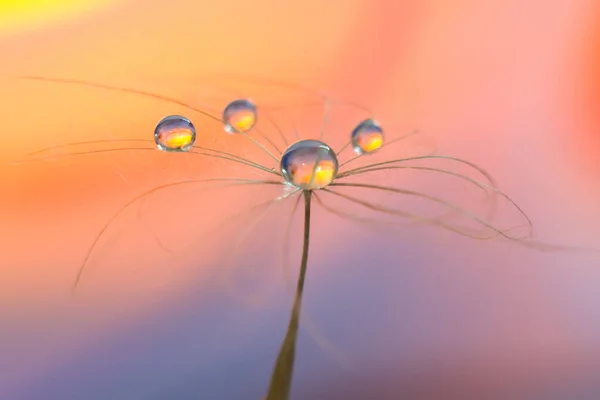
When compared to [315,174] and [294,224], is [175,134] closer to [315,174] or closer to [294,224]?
[315,174]

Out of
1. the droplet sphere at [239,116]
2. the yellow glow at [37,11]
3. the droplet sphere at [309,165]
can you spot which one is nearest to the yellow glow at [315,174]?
the droplet sphere at [309,165]

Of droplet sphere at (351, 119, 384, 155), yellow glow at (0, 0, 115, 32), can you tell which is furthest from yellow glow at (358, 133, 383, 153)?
yellow glow at (0, 0, 115, 32)

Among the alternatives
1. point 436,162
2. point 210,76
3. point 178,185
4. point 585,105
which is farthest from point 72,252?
point 585,105

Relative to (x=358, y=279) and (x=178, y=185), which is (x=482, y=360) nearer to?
(x=358, y=279)

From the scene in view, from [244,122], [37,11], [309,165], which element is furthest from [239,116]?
[37,11]

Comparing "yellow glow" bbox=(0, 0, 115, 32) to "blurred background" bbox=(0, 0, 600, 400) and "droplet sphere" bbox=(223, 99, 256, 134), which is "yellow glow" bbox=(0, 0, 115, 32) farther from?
"droplet sphere" bbox=(223, 99, 256, 134)

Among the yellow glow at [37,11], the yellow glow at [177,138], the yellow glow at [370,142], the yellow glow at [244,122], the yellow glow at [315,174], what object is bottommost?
the yellow glow at [315,174]

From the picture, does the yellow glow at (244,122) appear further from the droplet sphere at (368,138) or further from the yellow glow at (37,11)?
the yellow glow at (37,11)
